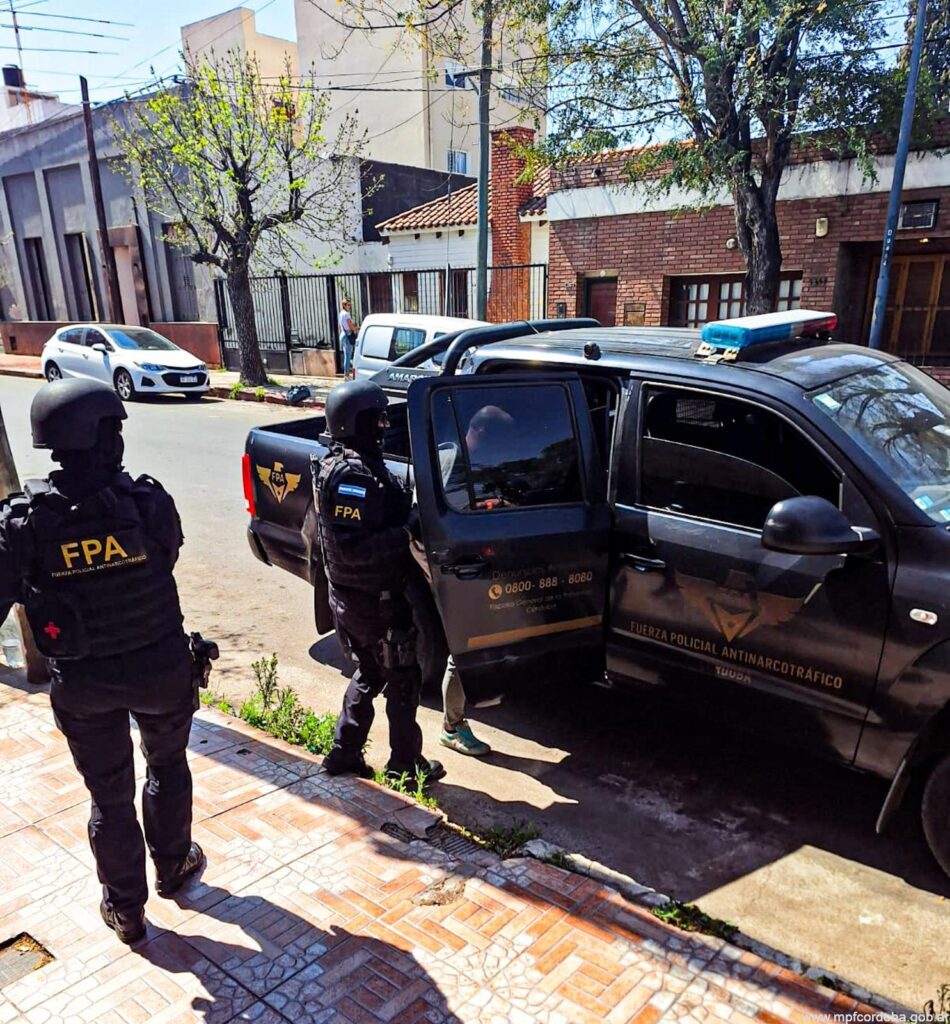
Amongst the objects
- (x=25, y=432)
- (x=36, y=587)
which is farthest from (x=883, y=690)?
(x=25, y=432)

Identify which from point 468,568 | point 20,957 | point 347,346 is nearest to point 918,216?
point 468,568

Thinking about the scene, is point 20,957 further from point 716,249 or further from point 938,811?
point 716,249

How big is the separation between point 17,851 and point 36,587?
1.25 metres

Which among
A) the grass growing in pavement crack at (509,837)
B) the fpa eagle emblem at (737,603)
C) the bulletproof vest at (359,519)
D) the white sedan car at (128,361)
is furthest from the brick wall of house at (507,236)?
the grass growing in pavement crack at (509,837)

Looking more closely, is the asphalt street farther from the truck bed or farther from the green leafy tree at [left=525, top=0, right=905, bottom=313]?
the green leafy tree at [left=525, top=0, right=905, bottom=313]

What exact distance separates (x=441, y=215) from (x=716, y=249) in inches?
301

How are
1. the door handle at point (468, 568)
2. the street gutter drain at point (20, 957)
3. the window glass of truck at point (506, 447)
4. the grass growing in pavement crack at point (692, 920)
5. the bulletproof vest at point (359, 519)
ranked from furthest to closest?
the window glass of truck at point (506, 447) → the door handle at point (468, 568) → the bulletproof vest at point (359, 519) → the grass growing in pavement crack at point (692, 920) → the street gutter drain at point (20, 957)

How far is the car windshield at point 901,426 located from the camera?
2.81 metres

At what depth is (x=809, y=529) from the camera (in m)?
2.54

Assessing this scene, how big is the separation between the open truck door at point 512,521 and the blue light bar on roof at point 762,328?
2.02ft

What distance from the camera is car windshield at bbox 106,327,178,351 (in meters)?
16.1

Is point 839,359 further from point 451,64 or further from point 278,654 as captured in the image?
point 451,64

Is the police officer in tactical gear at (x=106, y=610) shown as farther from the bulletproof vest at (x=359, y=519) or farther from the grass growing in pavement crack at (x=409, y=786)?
the grass growing in pavement crack at (x=409, y=786)

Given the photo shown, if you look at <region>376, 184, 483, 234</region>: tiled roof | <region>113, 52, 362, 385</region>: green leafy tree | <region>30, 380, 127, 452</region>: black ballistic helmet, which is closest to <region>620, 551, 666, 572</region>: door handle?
<region>30, 380, 127, 452</region>: black ballistic helmet
